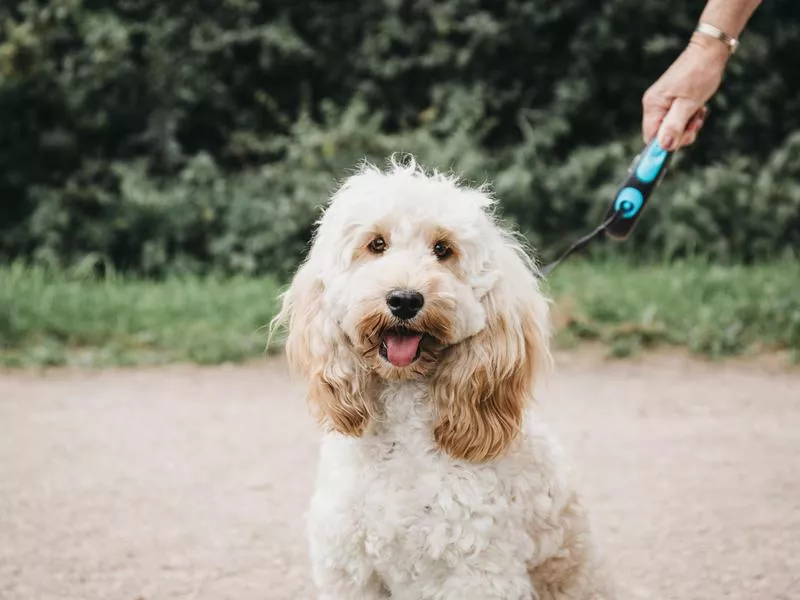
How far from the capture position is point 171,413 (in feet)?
20.0

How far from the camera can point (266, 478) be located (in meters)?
4.88

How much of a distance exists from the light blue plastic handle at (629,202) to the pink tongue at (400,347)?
41.5 inches

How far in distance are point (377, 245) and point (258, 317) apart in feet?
17.0

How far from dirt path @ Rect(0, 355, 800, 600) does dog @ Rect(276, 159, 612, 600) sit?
2.78ft

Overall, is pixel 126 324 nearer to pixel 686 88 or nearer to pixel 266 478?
pixel 266 478

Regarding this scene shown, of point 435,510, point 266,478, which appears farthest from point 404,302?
point 266,478

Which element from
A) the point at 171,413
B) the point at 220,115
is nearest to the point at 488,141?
the point at 220,115

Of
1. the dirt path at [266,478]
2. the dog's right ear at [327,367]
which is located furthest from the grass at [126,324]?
the dog's right ear at [327,367]

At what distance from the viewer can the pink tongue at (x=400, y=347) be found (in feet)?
8.85

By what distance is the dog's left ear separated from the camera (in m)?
2.73

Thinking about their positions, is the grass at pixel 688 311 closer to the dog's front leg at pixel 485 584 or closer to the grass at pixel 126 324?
the grass at pixel 126 324

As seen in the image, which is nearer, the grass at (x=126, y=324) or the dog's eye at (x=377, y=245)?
the dog's eye at (x=377, y=245)

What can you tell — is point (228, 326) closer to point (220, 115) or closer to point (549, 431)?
point (220, 115)

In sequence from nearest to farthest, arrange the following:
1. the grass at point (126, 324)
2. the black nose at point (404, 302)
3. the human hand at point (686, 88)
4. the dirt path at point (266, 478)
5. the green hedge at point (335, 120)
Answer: the black nose at point (404, 302) < the human hand at point (686, 88) < the dirt path at point (266, 478) < the grass at point (126, 324) < the green hedge at point (335, 120)
